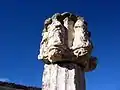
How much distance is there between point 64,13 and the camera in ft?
14.9

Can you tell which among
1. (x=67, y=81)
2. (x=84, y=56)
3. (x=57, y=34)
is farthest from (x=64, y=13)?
(x=67, y=81)

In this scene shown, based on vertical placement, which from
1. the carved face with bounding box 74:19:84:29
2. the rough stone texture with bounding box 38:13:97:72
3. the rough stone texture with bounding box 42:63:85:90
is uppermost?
the carved face with bounding box 74:19:84:29

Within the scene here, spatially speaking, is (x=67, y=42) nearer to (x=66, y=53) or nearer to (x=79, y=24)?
(x=66, y=53)

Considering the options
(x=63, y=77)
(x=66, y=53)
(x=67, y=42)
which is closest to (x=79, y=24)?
(x=67, y=42)

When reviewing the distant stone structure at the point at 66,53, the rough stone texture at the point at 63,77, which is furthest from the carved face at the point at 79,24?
the rough stone texture at the point at 63,77

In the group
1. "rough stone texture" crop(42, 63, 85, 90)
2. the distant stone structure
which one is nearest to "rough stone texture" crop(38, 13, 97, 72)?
the distant stone structure

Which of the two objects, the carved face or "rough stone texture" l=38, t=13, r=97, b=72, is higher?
the carved face

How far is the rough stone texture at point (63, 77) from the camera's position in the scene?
398 cm

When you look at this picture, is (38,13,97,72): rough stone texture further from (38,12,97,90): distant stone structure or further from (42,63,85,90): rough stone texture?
(42,63,85,90): rough stone texture

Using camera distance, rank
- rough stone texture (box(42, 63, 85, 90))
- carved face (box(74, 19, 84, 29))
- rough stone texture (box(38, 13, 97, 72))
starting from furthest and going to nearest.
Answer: carved face (box(74, 19, 84, 29)) < rough stone texture (box(38, 13, 97, 72)) < rough stone texture (box(42, 63, 85, 90))

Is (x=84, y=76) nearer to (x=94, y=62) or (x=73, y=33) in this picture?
(x=94, y=62)

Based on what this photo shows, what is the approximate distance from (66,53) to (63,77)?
1.14 feet

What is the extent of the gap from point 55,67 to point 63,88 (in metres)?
0.38

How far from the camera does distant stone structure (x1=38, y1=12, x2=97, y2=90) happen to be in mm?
4055
